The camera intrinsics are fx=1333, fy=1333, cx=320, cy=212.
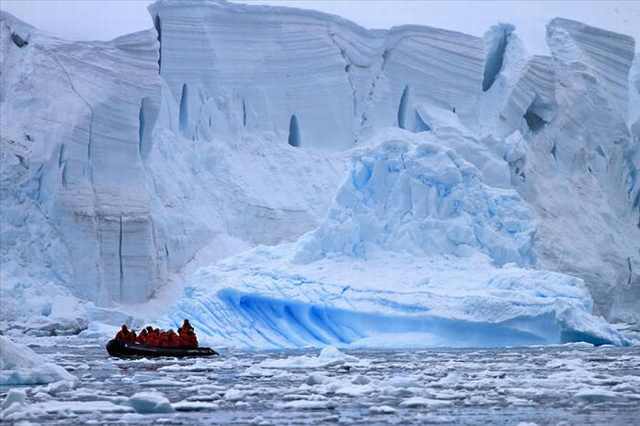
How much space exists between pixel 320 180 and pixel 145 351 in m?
8.92

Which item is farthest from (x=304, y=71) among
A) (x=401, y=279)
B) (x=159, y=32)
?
(x=401, y=279)

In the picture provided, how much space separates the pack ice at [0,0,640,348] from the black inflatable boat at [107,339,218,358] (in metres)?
1.49

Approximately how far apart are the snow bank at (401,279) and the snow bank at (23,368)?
5546 millimetres

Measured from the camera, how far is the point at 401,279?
17062mm

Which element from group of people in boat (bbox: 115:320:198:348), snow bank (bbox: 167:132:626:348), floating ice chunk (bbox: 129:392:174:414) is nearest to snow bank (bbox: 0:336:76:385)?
floating ice chunk (bbox: 129:392:174:414)

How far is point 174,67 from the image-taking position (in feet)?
77.2

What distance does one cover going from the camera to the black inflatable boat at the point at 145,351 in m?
15.4

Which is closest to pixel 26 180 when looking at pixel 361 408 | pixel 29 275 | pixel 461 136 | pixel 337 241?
pixel 29 275

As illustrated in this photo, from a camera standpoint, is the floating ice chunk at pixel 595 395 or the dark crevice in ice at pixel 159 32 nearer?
the floating ice chunk at pixel 595 395

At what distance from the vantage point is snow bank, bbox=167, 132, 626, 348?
1656 cm

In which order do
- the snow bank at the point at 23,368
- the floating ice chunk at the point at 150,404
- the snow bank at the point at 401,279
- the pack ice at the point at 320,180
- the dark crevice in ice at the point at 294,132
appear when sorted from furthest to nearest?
the dark crevice in ice at the point at 294,132 → the pack ice at the point at 320,180 → the snow bank at the point at 401,279 → the snow bank at the point at 23,368 → the floating ice chunk at the point at 150,404

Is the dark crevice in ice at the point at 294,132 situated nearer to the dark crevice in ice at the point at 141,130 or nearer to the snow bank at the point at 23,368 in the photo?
the dark crevice in ice at the point at 141,130

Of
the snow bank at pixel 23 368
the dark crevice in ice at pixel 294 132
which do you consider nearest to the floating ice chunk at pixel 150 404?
the snow bank at pixel 23 368

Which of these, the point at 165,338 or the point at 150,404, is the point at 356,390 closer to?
the point at 150,404
